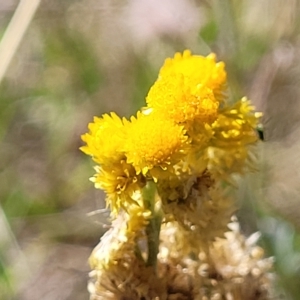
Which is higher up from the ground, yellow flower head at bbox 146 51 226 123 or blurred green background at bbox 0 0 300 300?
yellow flower head at bbox 146 51 226 123

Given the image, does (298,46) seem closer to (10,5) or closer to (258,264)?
(10,5)

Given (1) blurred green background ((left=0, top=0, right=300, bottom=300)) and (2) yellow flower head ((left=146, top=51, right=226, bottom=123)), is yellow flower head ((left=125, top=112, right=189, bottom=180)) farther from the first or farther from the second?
(1) blurred green background ((left=0, top=0, right=300, bottom=300))

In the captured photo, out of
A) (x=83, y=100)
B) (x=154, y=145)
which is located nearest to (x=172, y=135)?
(x=154, y=145)

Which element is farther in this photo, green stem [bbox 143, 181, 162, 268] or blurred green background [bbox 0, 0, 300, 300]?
blurred green background [bbox 0, 0, 300, 300]

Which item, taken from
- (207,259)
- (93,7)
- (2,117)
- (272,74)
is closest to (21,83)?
(2,117)

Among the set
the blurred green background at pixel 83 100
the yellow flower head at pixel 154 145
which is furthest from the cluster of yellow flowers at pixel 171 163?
the blurred green background at pixel 83 100

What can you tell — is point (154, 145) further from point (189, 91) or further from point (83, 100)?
point (83, 100)

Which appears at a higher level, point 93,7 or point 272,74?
point 93,7

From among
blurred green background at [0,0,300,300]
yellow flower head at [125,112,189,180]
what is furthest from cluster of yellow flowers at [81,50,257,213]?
blurred green background at [0,0,300,300]
